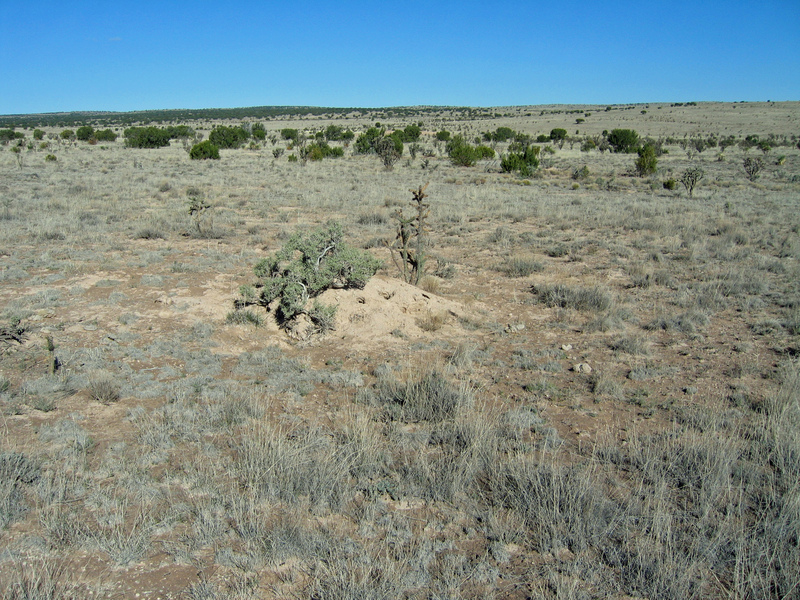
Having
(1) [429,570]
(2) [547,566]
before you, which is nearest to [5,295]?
(1) [429,570]

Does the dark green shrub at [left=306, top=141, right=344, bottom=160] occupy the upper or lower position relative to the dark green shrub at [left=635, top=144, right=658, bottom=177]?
upper

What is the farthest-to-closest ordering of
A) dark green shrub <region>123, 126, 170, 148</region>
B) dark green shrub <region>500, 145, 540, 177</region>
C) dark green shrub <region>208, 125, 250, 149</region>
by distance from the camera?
dark green shrub <region>208, 125, 250, 149</region>
dark green shrub <region>123, 126, 170, 148</region>
dark green shrub <region>500, 145, 540, 177</region>

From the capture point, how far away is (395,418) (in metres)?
4.64

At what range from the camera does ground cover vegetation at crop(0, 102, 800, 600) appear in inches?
115

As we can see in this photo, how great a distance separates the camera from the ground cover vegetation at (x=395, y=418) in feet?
9.59

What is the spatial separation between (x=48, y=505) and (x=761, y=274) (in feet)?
37.0

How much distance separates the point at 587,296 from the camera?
8.04m

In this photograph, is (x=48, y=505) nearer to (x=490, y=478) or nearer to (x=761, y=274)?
(x=490, y=478)

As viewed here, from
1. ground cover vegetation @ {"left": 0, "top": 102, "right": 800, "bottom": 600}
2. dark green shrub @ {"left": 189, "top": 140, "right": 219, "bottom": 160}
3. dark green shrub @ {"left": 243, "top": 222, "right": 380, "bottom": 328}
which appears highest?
dark green shrub @ {"left": 189, "top": 140, "right": 219, "bottom": 160}

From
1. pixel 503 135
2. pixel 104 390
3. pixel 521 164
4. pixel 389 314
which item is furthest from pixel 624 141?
pixel 104 390

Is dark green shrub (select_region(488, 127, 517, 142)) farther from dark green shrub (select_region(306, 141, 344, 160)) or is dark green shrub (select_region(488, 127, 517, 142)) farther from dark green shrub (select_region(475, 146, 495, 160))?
dark green shrub (select_region(306, 141, 344, 160))

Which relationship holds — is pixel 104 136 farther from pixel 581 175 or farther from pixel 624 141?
pixel 624 141

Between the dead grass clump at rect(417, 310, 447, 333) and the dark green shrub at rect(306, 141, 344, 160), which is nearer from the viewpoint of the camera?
the dead grass clump at rect(417, 310, 447, 333)

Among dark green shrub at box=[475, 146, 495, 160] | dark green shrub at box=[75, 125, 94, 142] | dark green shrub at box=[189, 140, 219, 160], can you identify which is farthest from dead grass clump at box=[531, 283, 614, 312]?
dark green shrub at box=[75, 125, 94, 142]
